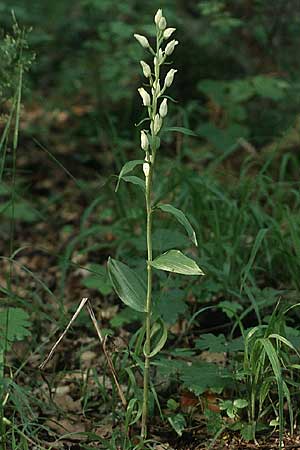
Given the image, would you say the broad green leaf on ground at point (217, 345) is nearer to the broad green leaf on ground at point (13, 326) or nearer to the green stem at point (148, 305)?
the green stem at point (148, 305)

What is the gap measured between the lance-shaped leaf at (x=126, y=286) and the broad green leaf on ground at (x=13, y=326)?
1.21ft

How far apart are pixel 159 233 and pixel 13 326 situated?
2.26 ft

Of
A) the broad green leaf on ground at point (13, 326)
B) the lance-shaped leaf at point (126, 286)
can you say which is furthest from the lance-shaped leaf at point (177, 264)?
the broad green leaf on ground at point (13, 326)

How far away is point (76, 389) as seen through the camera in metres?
2.48

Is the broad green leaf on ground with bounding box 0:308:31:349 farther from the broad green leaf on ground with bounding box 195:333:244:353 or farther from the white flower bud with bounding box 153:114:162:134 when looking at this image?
the white flower bud with bounding box 153:114:162:134

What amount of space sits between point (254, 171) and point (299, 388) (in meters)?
2.16

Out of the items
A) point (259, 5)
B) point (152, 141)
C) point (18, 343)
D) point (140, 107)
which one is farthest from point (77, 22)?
point (152, 141)

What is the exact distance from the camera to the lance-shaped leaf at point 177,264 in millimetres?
1839

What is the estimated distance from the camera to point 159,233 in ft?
8.90

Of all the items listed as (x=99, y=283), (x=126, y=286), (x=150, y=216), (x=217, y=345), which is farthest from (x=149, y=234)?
(x=99, y=283)

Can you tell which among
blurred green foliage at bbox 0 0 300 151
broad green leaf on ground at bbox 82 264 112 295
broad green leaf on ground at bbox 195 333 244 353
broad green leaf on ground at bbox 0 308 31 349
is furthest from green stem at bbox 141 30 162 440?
blurred green foliage at bbox 0 0 300 151

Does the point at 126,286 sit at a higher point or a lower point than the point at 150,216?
lower

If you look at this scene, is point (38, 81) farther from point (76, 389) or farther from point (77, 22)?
point (76, 389)

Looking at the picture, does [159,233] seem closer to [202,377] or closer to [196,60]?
[202,377]
